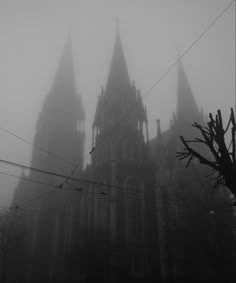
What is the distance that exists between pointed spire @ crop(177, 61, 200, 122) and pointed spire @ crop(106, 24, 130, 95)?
1067cm

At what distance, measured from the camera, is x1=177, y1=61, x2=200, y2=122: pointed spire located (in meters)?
38.1

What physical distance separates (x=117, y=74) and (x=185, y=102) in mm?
12952

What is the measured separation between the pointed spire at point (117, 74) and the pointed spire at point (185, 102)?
10671mm

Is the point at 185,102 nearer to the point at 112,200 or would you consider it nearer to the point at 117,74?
the point at 117,74

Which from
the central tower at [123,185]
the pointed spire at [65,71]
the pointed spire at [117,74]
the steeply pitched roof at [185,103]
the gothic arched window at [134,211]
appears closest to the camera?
the central tower at [123,185]

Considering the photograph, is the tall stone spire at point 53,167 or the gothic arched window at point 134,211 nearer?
the gothic arched window at point 134,211

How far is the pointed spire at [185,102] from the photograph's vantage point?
125ft

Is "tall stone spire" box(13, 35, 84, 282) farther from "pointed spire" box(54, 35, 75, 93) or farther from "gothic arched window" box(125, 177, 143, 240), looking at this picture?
"gothic arched window" box(125, 177, 143, 240)

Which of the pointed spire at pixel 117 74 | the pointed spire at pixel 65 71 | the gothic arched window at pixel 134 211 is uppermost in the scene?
the pointed spire at pixel 65 71

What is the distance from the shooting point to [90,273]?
21125 millimetres

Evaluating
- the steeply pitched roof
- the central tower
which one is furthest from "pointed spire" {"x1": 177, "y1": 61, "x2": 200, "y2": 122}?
the central tower

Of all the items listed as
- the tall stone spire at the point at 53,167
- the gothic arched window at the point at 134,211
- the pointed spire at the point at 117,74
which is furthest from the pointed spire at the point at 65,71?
the gothic arched window at the point at 134,211

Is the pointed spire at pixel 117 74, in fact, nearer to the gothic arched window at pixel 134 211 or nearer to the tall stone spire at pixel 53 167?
the tall stone spire at pixel 53 167

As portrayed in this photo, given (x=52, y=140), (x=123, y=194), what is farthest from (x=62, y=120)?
(x=123, y=194)
